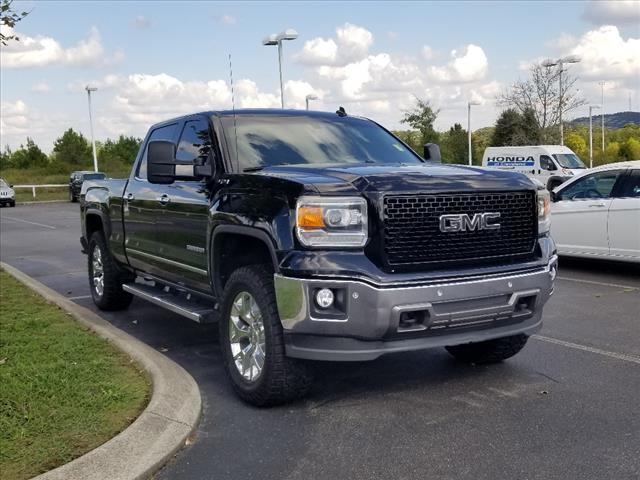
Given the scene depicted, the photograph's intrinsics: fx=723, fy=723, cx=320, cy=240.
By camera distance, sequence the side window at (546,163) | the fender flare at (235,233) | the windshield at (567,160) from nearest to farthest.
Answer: the fender flare at (235,233) → the side window at (546,163) → the windshield at (567,160)

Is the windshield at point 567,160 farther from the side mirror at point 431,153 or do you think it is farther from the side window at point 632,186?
the side mirror at point 431,153

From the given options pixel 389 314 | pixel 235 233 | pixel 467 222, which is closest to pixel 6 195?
pixel 235 233

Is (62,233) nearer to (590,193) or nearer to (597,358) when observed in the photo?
(590,193)

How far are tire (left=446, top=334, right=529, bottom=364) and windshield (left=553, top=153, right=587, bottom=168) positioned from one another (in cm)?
2414

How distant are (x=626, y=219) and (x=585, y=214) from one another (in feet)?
2.23

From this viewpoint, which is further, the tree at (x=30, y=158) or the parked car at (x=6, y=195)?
the tree at (x=30, y=158)

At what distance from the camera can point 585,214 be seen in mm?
10023

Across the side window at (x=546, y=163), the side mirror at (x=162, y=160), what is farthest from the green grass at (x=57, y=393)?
the side window at (x=546, y=163)

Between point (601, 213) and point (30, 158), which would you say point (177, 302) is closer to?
point (601, 213)

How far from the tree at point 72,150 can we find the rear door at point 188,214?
201 ft

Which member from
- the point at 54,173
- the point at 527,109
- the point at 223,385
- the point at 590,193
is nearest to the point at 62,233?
the point at 590,193

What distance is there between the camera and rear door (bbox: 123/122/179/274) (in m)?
6.28

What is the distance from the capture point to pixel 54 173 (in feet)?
203

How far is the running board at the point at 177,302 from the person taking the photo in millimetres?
5297
